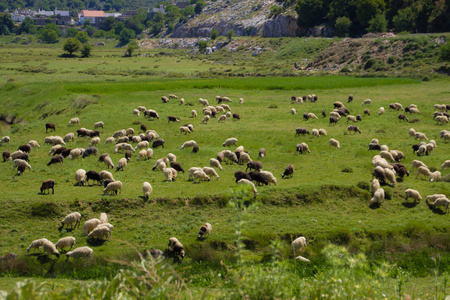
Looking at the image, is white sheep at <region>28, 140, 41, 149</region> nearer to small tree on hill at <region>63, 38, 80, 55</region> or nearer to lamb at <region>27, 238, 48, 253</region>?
lamb at <region>27, 238, 48, 253</region>

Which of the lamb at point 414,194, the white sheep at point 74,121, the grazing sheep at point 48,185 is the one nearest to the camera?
the lamb at point 414,194

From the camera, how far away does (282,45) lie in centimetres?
10481

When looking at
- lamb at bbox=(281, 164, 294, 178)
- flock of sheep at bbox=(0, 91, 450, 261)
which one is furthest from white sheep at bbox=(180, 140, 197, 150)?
lamb at bbox=(281, 164, 294, 178)

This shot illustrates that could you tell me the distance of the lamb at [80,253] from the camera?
13523 millimetres

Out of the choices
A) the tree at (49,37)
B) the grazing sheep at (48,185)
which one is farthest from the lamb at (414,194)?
the tree at (49,37)

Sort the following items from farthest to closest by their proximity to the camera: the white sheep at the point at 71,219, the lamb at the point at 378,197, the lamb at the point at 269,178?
the lamb at the point at 269,178 → the lamb at the point at 378,197 → the white sheep at the point at 71,219

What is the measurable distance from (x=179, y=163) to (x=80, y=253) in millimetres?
10134

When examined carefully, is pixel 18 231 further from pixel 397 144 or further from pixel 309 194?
pixel 397 144

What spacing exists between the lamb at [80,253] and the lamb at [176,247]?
101 inches

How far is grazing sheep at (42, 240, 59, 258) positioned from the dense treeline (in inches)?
3245

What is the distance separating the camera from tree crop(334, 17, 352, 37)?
3669 inches

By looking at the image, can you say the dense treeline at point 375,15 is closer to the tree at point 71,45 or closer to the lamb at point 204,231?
the tree at point 71,45

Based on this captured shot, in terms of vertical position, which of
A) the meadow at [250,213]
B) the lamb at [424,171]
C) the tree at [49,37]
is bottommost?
the meadow at [250,213]

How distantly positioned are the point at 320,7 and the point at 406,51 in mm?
46484
